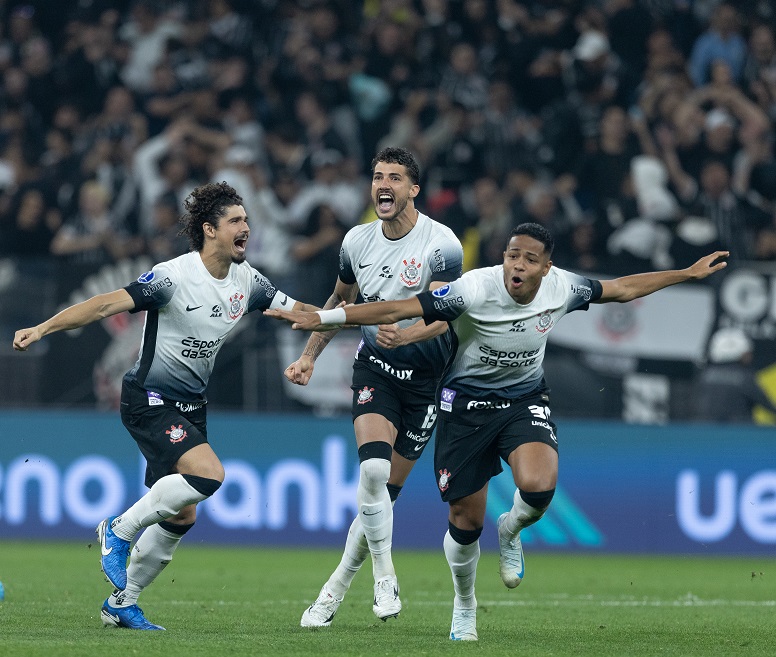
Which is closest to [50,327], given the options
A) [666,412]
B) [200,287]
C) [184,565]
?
[200,287]

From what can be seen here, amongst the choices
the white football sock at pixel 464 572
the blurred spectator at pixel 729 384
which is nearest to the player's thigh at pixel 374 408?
the white football sock at pixel 464 572

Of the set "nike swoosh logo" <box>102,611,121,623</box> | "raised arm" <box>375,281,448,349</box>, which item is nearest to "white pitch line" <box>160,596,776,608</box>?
"nike swoosh logo" <box>102,611,121,623</box>

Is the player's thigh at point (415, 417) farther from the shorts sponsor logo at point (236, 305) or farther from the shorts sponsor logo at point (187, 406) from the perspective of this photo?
the shorts sponsor logo at point (187, 406)

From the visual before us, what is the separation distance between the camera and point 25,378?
48.9ft

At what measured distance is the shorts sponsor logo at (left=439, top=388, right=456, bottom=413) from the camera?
866cm

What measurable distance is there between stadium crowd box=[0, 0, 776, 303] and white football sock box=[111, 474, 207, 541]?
260 inches

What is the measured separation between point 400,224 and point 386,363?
35.7 inches

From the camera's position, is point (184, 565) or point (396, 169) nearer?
point (396, 169)

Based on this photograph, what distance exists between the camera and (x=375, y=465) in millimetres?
8750

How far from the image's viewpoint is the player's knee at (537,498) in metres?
8.27

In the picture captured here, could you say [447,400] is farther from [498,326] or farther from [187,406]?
[187,406]

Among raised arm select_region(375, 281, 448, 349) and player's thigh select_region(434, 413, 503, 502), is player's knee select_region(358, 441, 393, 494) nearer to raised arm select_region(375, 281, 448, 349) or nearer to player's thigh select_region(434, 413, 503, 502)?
player's thigh select_region(434, 413, 503, 502)

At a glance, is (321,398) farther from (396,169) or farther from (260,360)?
(396,169)

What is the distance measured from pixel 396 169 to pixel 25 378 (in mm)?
7283
